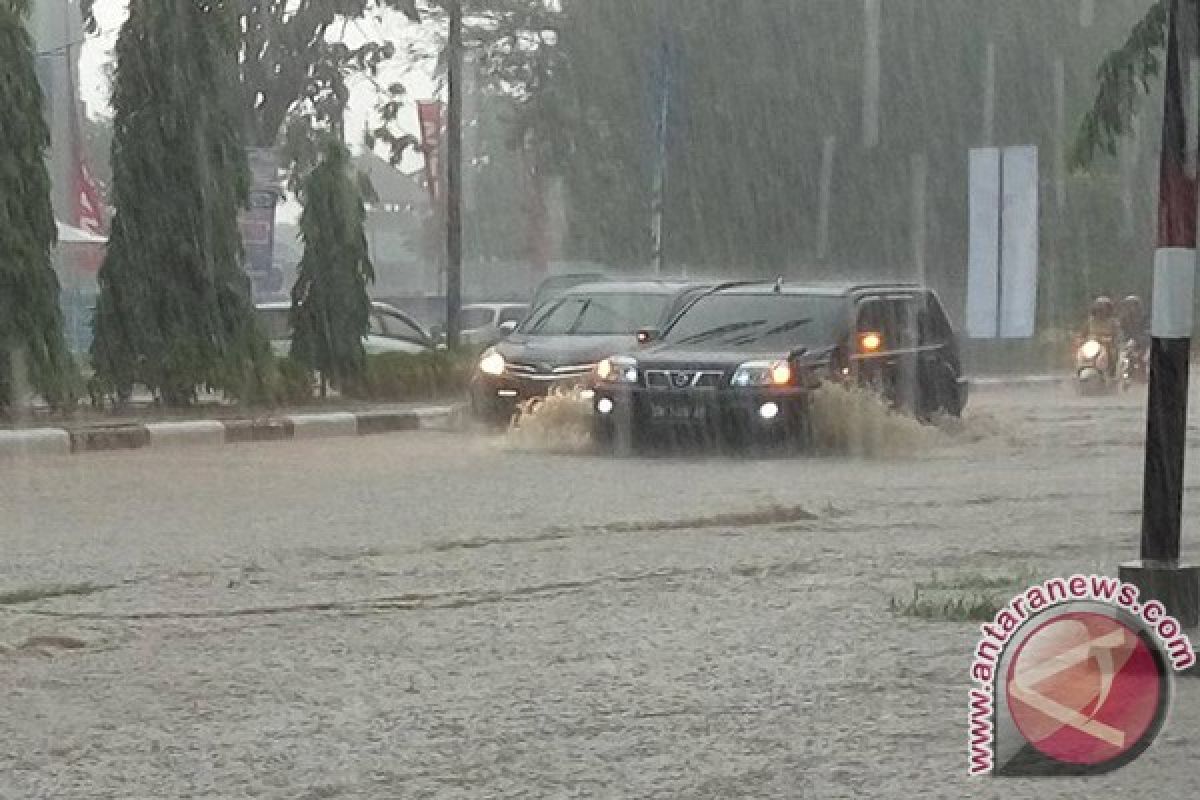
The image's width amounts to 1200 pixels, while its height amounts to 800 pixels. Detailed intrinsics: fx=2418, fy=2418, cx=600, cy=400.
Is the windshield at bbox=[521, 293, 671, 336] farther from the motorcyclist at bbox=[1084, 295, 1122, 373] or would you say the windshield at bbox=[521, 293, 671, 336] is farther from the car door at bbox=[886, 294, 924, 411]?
the motorcyclist at bbox=[1084, 295, 1122, 373]

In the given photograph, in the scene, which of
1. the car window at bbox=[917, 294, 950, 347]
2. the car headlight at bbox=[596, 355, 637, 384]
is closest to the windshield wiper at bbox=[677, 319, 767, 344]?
the car headlight at bbox=[596, 355, 637, 384]

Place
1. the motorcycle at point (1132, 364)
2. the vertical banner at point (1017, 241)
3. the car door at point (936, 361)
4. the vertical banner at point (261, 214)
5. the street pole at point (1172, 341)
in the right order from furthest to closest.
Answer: the vertical banner at point (261, 214) → the vertical banner at point (1017, 241) → the motorcycle at point (1132, 364) → the car door at point (936, 361) → the street pole at point (1172, 341)

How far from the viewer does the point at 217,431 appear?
21438 millimetres

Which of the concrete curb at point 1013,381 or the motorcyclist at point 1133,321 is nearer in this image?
the motorcyclist at point 1133,321

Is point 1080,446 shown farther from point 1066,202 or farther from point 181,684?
point 1066,202

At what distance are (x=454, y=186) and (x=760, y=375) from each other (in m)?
11.9

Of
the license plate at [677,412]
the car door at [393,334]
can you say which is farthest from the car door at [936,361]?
the car door at [393,334]

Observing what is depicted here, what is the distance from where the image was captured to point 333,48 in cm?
4725

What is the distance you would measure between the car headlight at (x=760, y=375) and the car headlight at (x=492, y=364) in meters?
3.62

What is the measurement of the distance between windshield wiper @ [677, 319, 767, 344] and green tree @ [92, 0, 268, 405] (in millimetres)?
6304

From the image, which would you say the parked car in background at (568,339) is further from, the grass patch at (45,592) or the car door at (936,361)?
the grass patch at (45,592)

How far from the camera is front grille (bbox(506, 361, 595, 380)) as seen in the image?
2141 cm

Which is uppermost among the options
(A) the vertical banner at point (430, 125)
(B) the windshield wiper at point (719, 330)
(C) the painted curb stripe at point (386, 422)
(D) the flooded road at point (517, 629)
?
(A) the vertical banner at point (430, 125)

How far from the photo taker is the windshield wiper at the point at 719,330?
1992 cm
